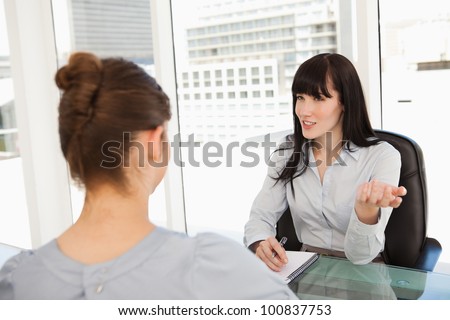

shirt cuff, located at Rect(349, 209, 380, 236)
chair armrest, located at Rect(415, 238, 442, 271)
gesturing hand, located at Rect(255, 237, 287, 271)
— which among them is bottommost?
chair armrest, located at Rect(415, 238, 442, 271)

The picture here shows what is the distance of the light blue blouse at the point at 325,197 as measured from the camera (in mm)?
1764

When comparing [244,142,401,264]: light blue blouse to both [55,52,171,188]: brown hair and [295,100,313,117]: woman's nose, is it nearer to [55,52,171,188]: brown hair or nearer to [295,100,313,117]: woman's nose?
[295,100,313,117]: woman's nose

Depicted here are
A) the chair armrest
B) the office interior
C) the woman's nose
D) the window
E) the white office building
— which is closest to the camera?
the chair armrest

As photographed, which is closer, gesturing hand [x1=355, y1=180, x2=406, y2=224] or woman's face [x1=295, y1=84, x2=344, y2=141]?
gesturing hand [x1=355, y1=180, x2=406, y2=224]

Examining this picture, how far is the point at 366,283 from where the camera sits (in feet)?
4.80

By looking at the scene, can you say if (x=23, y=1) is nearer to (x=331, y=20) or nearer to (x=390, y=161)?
(x=331, y=20)

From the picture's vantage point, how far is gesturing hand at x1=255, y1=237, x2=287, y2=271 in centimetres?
155

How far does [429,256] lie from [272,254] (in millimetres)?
606

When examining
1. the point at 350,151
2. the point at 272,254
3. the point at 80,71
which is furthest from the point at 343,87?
the point at 80,71

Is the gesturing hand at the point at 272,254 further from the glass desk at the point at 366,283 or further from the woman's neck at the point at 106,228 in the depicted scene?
the woman's neck at the point at 106,228

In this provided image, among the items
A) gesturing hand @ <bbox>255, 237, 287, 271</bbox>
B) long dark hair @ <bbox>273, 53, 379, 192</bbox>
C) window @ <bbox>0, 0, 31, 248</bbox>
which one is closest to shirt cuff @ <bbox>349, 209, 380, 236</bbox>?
gesturing hand @ <bbox>255, 237, 287, 271</bbox>

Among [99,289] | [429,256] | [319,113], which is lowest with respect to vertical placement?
[429,256]

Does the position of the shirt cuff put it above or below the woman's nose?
below

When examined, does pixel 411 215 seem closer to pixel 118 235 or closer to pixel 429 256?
pixel 429 256
